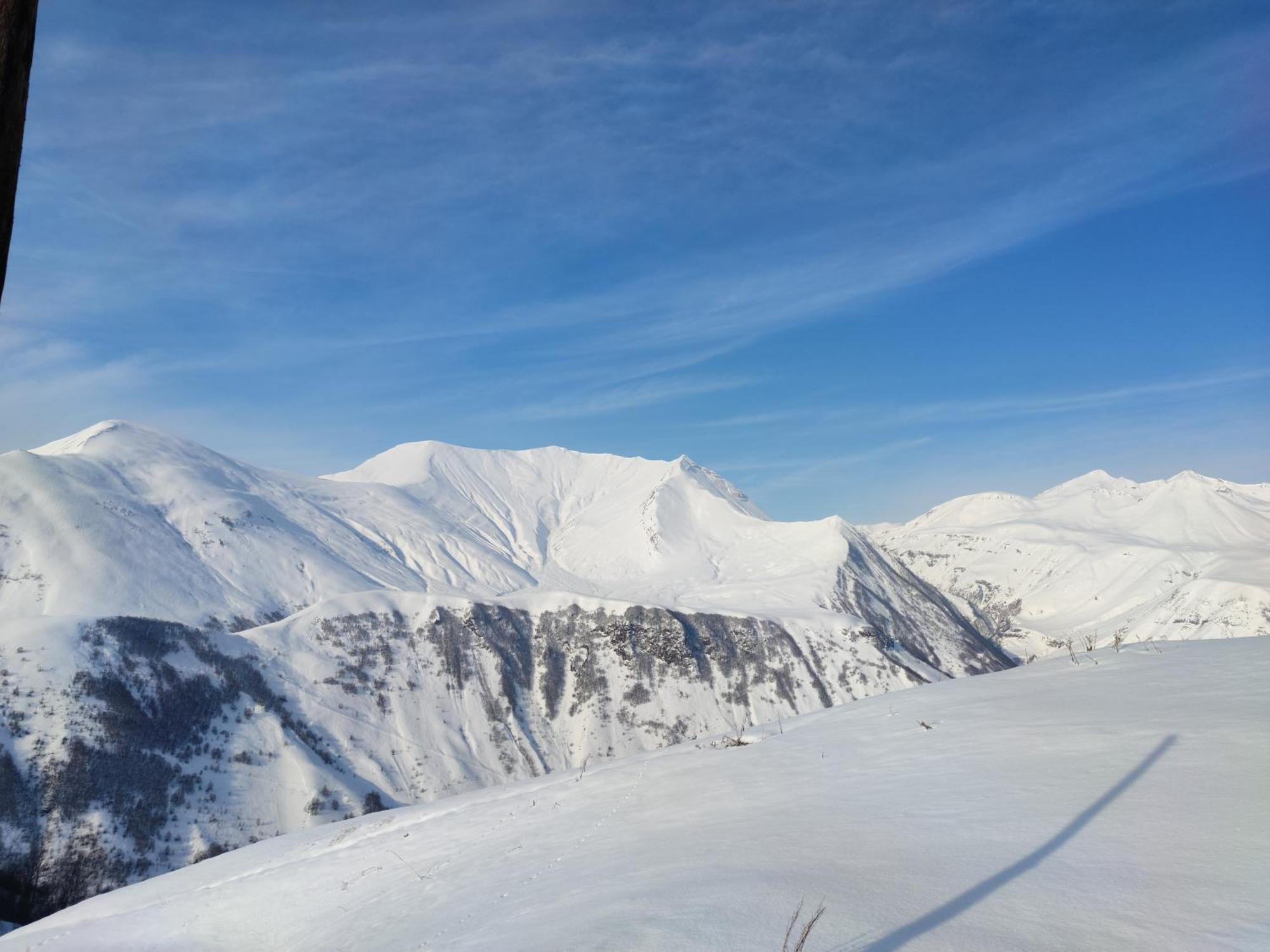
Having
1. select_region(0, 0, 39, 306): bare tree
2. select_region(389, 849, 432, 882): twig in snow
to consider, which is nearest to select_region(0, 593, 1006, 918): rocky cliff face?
select_region(389, 849, 432, 882): twig in snow

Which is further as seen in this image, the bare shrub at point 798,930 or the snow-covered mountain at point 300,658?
the snow-covered mountain at point 300,658

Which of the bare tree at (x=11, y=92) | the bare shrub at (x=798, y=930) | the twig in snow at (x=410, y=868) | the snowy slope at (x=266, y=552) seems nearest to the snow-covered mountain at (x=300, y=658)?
the snowy slope at (x=266, y=552)

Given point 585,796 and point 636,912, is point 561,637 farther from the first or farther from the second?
point 636,912

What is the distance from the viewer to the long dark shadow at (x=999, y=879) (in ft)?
11.5

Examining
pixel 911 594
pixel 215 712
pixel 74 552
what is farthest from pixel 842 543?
pixel 74 552

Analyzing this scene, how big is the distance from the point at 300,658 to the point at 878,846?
89.5m

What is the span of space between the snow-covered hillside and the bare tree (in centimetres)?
430

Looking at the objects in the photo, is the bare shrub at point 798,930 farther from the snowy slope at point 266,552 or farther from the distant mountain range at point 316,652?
the snowy slope at point 266,552

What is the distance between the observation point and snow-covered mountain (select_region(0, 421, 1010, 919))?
5869 cm

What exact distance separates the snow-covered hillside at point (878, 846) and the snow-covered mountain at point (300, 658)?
58.0 metres

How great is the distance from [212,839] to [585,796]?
62.9 meters

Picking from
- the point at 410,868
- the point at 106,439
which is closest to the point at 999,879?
the point at 410,868

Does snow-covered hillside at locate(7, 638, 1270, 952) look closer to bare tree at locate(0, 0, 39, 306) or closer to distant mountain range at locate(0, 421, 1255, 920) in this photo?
bare tree at locate(0, 0, 39, 306)

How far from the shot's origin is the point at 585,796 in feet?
35.8
